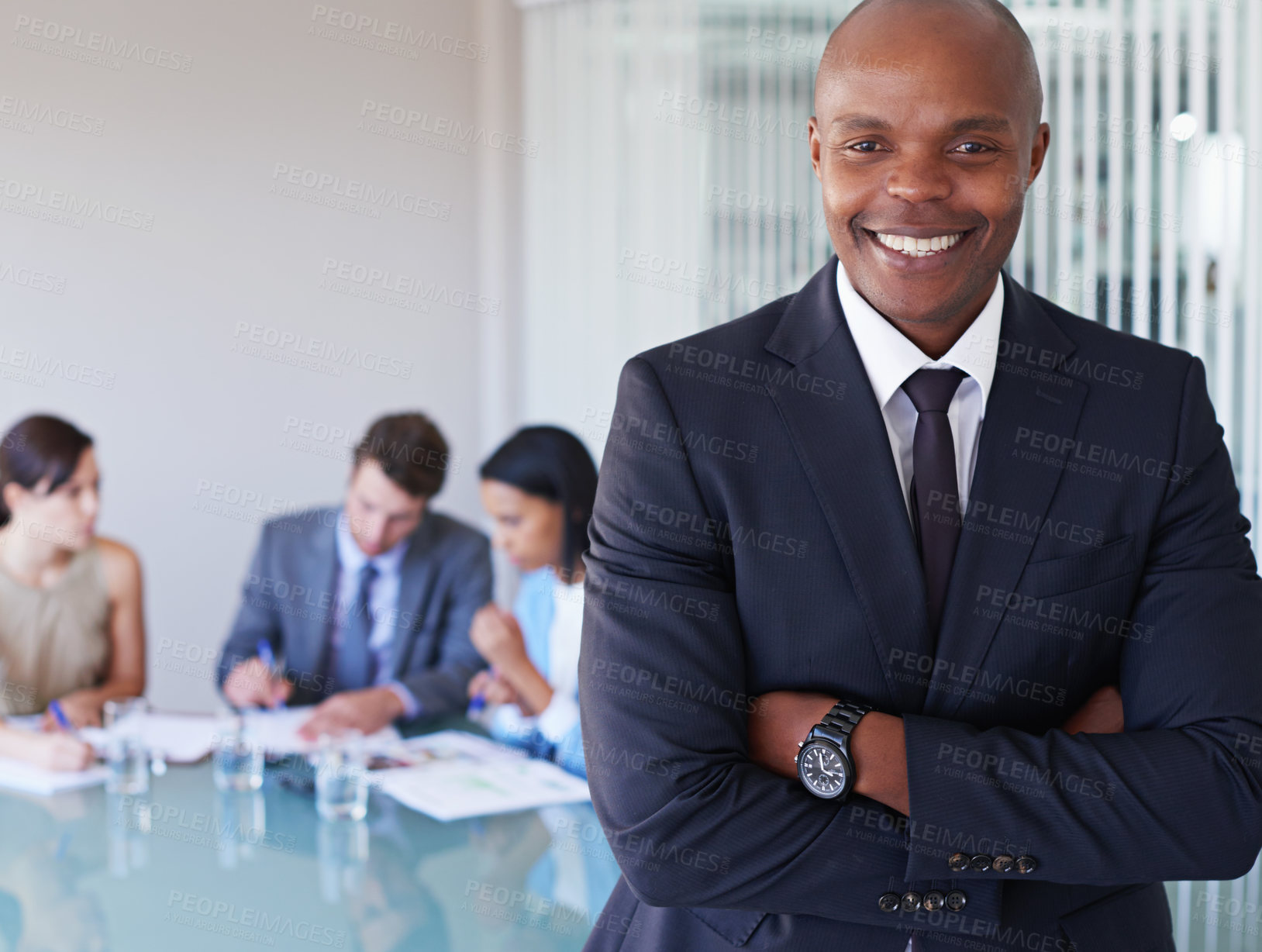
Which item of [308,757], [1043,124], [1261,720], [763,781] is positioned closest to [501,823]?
[308,757]

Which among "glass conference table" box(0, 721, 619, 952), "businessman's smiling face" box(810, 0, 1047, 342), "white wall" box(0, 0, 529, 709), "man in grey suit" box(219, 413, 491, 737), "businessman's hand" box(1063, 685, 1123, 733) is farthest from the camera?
"white wall" box(0, 0, 529, 709)

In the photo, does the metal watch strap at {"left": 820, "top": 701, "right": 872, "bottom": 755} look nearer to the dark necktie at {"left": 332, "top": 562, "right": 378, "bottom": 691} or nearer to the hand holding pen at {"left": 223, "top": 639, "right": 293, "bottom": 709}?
the hand holding pen at {"left": 223, "top": 639, "right": 293, "bottom": 709}

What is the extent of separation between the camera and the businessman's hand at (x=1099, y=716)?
1.30 meters

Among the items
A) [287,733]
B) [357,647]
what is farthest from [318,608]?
[287,733]

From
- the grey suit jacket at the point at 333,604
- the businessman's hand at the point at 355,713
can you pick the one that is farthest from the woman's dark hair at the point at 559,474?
the businessman's hand at the point at 355,713

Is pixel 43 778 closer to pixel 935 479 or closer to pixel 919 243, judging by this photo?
pixel 935 479

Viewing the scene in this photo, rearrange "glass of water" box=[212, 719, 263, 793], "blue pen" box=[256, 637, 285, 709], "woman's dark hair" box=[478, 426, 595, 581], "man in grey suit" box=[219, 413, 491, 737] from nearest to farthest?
"glass of water" box=[212, 719, 263, 793]
"woman's dark hair" box=[478, 426, 595, 581]
"blue pen" box=[256, 637, 285, 709]
"man in grey suit" box=[219, 413, 491, 737]

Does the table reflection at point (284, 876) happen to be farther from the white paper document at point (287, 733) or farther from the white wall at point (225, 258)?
the white wall at point (225, 258)

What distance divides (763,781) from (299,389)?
4655mm

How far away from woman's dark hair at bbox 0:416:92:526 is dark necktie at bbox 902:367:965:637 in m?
3.34

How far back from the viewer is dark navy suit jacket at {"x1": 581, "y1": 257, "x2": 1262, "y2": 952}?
3.95ft

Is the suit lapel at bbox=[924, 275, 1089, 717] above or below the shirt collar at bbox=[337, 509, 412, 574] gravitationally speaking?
above

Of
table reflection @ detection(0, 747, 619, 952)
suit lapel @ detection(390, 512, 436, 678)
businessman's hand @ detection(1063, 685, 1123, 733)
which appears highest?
businessman's hand @ detection(1063, 685, 1123, 733)

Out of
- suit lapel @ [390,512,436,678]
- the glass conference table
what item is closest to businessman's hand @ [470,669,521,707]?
suit lapel @ [390,512,436,678]
